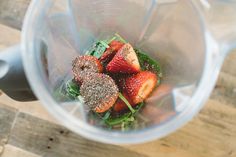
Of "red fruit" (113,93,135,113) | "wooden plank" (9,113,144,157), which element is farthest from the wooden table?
"red fruit" (113,93,135,113)

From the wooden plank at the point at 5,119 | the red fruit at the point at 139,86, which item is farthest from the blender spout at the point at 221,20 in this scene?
the wooden plank at the point at 5,119

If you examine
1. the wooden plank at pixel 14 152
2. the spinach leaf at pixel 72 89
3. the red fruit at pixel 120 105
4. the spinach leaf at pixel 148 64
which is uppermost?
the spinach leaf at pixel 148 64

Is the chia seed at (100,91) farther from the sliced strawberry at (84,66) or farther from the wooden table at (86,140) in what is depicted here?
the wooden table at (86,140)

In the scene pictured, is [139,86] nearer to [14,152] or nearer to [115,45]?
[115,45]

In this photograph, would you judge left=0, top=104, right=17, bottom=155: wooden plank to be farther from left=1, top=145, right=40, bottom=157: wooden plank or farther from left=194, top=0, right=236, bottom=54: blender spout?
left=194, top=0, right=236, bottom=54: blender spout

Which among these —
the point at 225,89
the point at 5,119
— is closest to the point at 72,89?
the point at 5,119

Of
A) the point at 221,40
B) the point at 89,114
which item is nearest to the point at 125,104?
the point at 89,114
